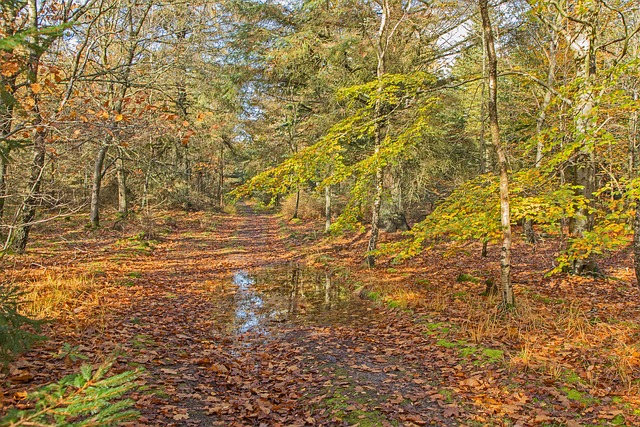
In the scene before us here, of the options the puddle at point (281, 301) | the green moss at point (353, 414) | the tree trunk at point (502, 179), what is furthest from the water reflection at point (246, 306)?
the tree trunk at point (502, 179)

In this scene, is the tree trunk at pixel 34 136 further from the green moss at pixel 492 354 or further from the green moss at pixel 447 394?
the green moss at pixel 492 354

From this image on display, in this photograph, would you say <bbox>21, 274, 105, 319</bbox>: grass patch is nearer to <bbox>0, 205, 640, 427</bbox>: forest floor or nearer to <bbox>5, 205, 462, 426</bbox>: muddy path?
<bbox>0, 205, 640, 427</bbox>: forest floor

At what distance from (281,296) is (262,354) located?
4.23m

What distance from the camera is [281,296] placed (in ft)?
36.2

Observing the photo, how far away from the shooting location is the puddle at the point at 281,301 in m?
8.74

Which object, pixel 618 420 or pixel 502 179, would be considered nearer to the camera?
pixel 618 420

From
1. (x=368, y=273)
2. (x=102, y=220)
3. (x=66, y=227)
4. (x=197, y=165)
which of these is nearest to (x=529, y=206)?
(x=368, y=273)

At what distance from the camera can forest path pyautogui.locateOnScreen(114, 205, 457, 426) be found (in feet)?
16.0

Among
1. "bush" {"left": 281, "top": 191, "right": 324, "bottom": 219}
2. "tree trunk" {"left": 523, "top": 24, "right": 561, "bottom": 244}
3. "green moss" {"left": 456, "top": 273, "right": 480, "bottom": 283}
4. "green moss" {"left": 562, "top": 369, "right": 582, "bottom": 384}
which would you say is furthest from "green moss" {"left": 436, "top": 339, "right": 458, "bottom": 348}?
"bush" {"left": 281, "top": 191, "right": 324, "bottom": 219}

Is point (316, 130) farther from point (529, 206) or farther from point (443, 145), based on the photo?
point (529, 206)

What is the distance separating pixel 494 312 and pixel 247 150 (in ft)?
110

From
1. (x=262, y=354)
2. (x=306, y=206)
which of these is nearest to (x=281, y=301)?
(x=262, y=354)

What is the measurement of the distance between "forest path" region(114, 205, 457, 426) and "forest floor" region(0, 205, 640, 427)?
0.03 meters

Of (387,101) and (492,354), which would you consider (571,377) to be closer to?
(492,354)
